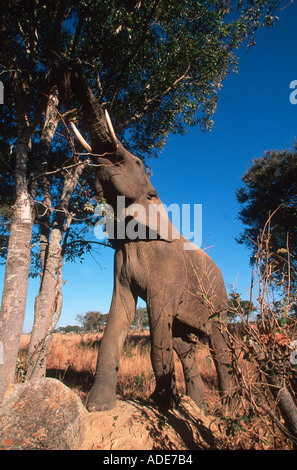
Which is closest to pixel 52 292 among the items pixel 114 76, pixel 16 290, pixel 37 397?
pixel 16 290

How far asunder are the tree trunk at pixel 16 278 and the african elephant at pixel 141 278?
981 mm

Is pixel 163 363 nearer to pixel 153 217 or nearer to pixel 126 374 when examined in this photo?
pixel 153 217

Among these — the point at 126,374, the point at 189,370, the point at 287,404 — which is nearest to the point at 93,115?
the point at 287,404

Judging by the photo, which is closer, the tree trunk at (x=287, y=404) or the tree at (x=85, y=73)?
the tree trunk at (x=287, y=404)

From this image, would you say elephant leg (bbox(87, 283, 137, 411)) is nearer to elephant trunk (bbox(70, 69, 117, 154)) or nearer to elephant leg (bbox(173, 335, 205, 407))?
elephant leg (bbox(173, 335, 205, 407))

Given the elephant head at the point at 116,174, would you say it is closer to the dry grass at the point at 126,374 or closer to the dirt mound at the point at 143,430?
the dry grass at the point at 126,374

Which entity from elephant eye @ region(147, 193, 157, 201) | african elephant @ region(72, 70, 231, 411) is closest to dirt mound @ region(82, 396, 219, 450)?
→ african elephant @ region(72, 70, 231, 411)

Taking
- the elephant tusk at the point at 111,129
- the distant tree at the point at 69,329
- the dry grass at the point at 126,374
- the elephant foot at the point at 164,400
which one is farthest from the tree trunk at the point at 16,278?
the distant tree at the point at 69,329

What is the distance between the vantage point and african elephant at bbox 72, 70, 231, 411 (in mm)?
3637

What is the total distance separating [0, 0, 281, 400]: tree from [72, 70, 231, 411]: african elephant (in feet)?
1.98

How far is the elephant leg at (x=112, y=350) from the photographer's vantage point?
135 inches

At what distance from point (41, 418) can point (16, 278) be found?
1.62 m

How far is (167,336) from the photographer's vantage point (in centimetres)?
371
